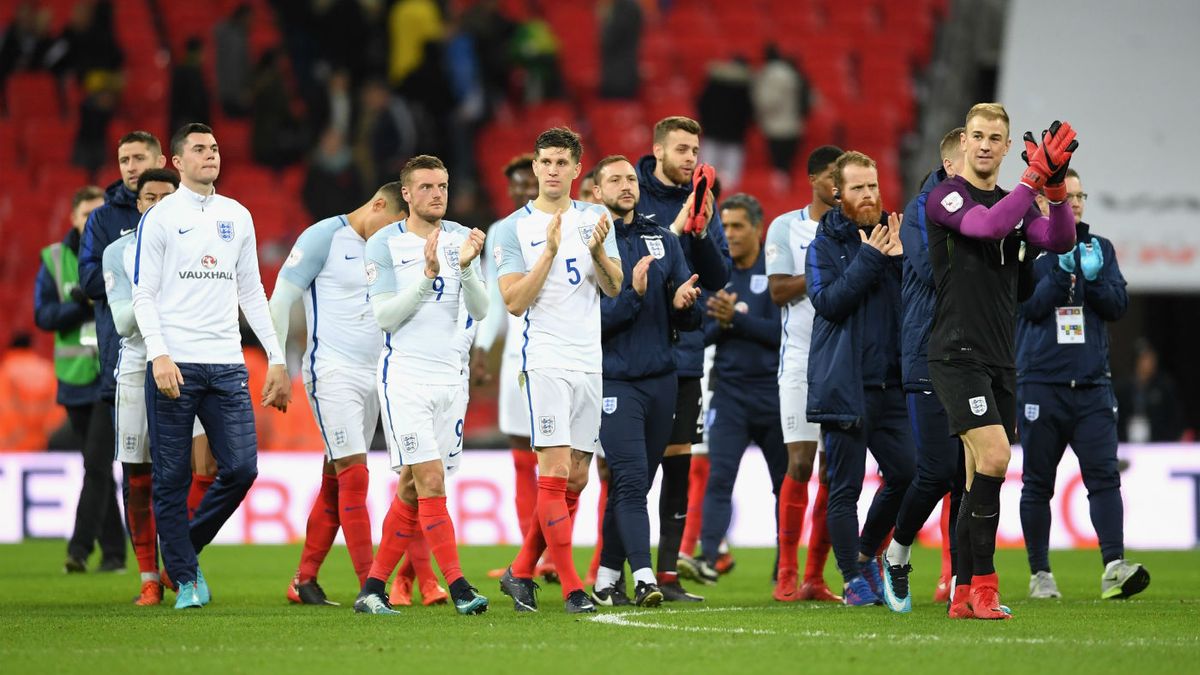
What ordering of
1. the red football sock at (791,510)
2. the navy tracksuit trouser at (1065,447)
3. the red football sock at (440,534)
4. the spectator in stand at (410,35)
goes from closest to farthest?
the red football sock at (440,534), the red football sock at (791,510), the navy tracksuit trouser at (1065,447), the spectator in stand at (410,35)

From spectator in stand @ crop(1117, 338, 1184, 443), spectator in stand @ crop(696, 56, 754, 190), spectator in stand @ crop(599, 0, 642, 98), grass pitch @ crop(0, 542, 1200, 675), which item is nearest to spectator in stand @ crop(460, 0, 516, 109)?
spectator in stand @ crop(599, 0, 642, 98)

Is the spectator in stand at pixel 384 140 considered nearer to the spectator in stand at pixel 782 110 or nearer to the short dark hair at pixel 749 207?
the spectator in stand at pixel 782 110

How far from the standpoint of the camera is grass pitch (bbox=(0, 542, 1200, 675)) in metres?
5.98

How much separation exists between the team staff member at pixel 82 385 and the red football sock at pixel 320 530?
2.62 m

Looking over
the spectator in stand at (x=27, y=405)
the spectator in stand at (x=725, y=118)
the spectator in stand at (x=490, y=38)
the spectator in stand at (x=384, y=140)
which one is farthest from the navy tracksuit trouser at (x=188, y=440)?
the spectator in stand at (x=490, y=38)

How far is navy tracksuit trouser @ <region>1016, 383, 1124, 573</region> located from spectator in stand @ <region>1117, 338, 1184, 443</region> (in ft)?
28.9

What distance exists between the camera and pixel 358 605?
26.6ft

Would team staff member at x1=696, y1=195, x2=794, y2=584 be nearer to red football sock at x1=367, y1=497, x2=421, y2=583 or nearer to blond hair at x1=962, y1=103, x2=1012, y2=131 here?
red football sock at x1=367, y1=497, x2=421, y2=583

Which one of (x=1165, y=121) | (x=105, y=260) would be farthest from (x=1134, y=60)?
(x=105, y=260)

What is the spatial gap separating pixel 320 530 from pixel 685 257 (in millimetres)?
2473

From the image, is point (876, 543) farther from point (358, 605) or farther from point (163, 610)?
point (163, 610)

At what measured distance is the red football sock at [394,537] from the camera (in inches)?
320

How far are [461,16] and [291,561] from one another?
10.8m

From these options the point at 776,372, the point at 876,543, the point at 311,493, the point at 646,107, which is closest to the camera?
the point at 876,543
